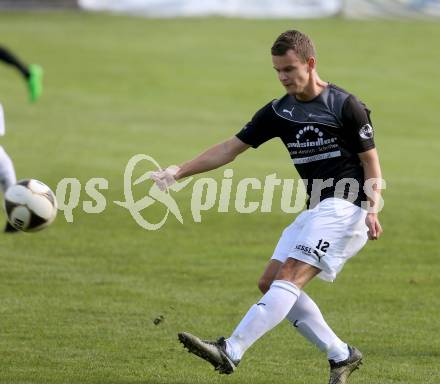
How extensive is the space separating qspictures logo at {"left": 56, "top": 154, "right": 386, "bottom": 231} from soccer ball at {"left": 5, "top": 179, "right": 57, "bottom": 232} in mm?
5521

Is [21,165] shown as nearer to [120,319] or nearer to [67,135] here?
[67,135]

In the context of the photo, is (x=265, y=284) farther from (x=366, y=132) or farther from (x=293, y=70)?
(x=293, y=70)

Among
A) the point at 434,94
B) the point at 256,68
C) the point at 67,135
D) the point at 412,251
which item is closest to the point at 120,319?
the point at 412,251

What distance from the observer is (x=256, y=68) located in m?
35.2

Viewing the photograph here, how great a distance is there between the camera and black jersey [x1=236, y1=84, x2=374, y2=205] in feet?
25.1

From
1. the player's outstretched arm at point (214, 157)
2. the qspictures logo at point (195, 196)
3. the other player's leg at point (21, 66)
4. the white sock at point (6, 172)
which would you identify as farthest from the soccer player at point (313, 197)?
the qspictures logo at point (195, 196)

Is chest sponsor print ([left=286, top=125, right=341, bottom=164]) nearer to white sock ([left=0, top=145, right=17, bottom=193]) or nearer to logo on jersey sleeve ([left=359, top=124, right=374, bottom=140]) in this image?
logo on jersey sleeve ([left=359, top=124, right=374, bottom=140])

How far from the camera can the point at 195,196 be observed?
17219 mm

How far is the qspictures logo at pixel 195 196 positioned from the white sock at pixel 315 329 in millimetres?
7083

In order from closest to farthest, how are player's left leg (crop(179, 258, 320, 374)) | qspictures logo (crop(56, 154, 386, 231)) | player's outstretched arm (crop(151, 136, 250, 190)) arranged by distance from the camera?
1. player's left leg (crop(179, 258, 320, 374))
2. player's outstretched arm (crop(151, 136, 250, 190))
3. qspictures logo (crop(56, 154, 386, 231))

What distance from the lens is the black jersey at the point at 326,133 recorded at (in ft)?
25.1

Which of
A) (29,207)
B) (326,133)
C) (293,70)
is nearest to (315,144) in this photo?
(326,133)

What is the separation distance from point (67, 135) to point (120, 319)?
45.2 ft

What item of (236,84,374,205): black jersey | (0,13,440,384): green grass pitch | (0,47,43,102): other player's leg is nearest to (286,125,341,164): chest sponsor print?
(236,84,374,205): black jersey
